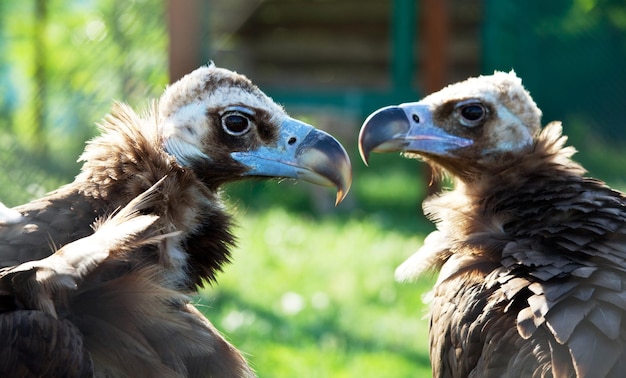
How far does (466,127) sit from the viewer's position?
3.65 m

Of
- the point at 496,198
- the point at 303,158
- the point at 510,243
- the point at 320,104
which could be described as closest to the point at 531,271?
the point at 510,243

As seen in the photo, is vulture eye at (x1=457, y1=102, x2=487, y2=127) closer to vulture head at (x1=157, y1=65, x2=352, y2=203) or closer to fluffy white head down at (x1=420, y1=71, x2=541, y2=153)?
fluffy white head down at (x1=420, y1=71, x2=541, y2=153)

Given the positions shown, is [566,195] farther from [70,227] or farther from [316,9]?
[316,9]

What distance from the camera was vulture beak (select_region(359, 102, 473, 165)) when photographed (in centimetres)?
356

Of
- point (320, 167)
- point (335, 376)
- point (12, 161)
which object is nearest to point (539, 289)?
point (320, 167)

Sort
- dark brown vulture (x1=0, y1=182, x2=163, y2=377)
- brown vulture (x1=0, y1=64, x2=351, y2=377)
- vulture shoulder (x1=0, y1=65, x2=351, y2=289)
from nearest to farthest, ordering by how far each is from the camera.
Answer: dark brown vulture (x1=0, y1=182, x2=163, y2=377) < brown vulture (x1=0, y1=64, x2=351, y2=377) < vulture shoulder (x1=0, y1=65, x2=351, y2=289)

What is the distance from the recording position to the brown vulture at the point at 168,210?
244cm

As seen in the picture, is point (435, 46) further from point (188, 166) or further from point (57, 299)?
point (57, 299)

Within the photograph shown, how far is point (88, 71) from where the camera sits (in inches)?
287

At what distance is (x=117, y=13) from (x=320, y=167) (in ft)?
13.2

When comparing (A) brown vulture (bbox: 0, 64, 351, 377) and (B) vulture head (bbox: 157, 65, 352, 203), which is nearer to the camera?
(A) brown vulture (bbox: 0, 64, 351, 377)

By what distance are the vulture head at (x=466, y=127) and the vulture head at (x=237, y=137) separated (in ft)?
1.80

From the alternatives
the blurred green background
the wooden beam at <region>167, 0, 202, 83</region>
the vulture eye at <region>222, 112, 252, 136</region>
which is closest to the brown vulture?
the vulture eye at <region>222, 112, 252, 136</region>

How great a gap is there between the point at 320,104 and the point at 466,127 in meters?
5.64
